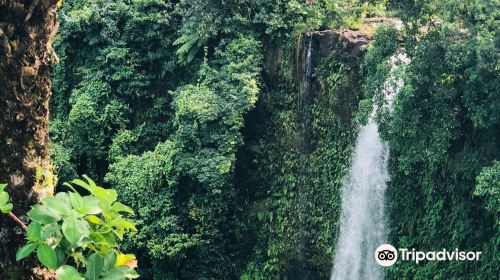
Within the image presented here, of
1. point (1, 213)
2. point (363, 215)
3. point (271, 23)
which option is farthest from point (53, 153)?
point (1, 213)

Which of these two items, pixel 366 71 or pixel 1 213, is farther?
pixel 366 71

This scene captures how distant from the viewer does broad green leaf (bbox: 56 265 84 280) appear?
5.94 ft

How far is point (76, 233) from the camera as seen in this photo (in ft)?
5.99

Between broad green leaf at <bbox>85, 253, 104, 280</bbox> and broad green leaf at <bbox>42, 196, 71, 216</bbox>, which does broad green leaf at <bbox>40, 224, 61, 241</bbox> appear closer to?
broad green leaf at <bbox>42, 196, 71, 216</bbox>

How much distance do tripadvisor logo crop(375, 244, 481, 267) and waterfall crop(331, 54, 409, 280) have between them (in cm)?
11

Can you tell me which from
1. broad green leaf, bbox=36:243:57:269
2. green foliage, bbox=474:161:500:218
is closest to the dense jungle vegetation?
green foliage, bbox=474:161:500:218

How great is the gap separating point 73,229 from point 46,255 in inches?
4.0

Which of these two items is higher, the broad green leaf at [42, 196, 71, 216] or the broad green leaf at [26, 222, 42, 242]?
the broad green leaf at [42, 196, 71, 216]

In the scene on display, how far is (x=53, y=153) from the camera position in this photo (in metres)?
11.6

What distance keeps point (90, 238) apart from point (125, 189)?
28.1ft

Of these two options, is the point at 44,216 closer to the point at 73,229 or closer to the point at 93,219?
the point at 73,229

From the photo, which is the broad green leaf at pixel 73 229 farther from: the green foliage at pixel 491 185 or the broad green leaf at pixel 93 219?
the green foliage at pixel 491 185

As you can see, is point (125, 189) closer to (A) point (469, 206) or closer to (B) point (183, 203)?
(B) point (183, 203)

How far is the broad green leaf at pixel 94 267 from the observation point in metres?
1.91
